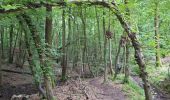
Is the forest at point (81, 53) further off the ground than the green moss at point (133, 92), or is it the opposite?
the forest at point (81, 53)

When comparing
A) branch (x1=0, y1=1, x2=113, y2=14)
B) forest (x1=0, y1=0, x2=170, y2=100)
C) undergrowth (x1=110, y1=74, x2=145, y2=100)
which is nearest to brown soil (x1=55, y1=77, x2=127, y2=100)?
forest (x1=0, y1=0, x2=170, y2=100)

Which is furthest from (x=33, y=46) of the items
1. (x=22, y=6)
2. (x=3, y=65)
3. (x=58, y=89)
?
(x=3, y=65)

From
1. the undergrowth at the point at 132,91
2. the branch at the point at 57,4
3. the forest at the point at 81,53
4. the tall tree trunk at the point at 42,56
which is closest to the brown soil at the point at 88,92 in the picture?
the forest at the point at 81,53

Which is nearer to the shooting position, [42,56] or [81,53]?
[42,56]

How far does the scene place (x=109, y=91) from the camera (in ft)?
54.7

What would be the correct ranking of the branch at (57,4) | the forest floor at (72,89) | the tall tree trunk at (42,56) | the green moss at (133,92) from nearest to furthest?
the branch at (57,4)
the tall tree trunk at (42,56)
the forest floor at (72,89)
the green moss at (133,92)

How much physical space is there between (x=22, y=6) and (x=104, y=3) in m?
2.47

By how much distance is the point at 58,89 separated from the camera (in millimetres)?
15250

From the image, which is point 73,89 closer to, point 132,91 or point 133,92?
point 133,92

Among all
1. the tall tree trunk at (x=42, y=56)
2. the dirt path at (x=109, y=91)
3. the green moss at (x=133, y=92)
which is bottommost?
the green moss at (x=133, y=92)

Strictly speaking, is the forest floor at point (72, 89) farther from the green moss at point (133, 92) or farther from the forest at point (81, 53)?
the green moss at point (133, 92)

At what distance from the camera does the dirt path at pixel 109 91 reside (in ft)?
50.4

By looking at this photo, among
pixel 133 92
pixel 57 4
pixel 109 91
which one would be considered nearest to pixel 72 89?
pixel 109 91

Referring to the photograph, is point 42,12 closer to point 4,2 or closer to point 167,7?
A: point 4,2
